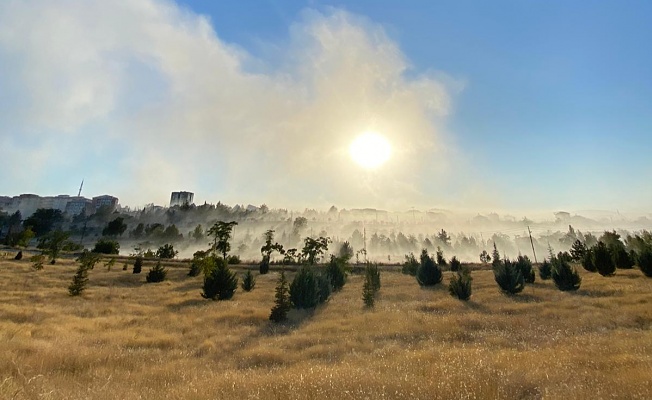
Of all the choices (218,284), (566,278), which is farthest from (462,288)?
(218,284)

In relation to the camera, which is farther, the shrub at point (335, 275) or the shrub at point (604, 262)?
the shrub at point (335, 275)

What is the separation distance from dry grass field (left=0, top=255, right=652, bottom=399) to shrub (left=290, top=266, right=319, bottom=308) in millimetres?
1377

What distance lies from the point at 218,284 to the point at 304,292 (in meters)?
6.71

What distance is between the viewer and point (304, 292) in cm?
1988

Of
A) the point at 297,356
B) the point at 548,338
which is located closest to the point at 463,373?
the point at 297,356

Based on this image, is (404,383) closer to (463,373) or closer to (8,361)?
(463,373)

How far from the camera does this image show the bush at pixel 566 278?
22.0m

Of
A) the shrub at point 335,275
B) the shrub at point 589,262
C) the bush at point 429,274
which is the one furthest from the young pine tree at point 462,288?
the shrub at point 589,262

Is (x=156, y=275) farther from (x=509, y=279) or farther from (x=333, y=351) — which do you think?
(x=509, y=279)

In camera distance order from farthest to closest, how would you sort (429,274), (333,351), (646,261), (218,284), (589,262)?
1. (589,262)
2. (429,274)
3. (646,261)
4. (218,284)
5. (333,351)

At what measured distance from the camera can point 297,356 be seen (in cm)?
928

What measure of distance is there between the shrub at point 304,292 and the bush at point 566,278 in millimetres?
17316

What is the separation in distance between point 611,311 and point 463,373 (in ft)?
39.8

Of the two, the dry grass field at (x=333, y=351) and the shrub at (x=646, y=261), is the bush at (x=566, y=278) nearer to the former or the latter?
the dry grass field at (x=333, y=351)
